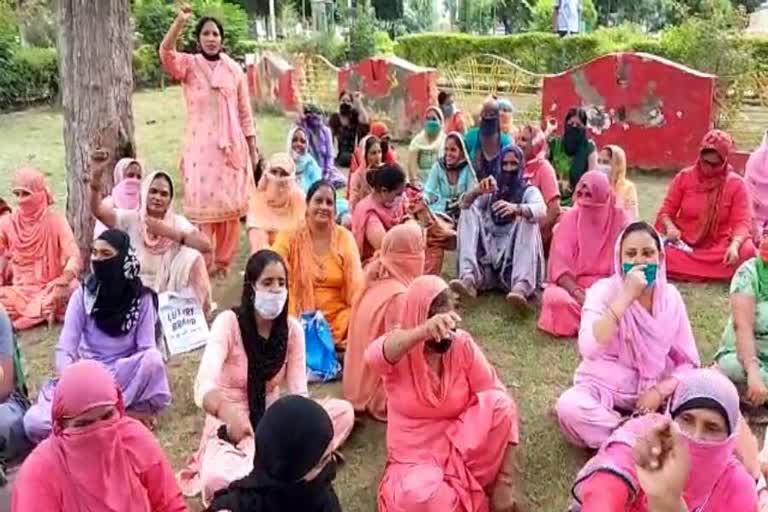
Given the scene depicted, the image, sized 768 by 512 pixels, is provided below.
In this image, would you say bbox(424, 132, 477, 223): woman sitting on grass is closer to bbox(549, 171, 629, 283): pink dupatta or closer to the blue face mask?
bbox(549, 171, 629, 283): pink dupatta

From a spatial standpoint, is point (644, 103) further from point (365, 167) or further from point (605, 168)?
point (365, 167)

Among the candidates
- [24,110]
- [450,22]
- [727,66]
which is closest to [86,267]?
[727,66]

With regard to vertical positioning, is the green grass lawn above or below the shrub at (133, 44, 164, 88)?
below

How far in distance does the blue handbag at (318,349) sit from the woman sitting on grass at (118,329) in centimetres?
81

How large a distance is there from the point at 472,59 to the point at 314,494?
1121 cm

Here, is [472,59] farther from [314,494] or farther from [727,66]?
[314,494]

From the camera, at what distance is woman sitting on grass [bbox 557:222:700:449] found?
366 cm

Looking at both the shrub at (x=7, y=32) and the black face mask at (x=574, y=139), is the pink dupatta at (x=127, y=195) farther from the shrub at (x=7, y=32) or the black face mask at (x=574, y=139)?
the shrub at (x=7, y=32)

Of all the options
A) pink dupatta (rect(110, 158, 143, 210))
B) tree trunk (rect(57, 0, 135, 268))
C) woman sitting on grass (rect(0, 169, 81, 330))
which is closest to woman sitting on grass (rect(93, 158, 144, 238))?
pink dupatta (rect(110, 158, 143, 210))

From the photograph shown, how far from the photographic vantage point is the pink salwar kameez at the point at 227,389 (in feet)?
10.9

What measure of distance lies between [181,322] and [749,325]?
295cm

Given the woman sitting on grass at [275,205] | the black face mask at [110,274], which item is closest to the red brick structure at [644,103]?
the woman sitting on grass at [275,205]

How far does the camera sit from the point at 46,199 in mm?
5379

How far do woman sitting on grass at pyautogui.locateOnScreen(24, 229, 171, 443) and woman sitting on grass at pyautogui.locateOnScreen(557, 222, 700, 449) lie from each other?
182cm
